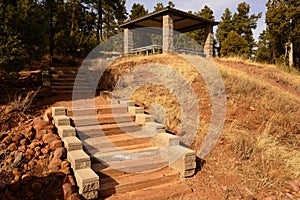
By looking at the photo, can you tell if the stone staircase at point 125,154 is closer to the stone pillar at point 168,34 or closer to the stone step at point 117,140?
the stone step at point 117,140

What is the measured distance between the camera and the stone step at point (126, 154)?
3844 millimetres

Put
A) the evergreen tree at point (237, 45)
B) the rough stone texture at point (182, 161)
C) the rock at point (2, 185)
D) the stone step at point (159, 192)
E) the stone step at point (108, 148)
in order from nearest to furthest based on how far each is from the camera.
→ the rock at point (2, 185) < the stone step at point (159, 192) < the rough stone texture at point (182, 161) < the stone step at point (108, 148) < the evergreen tree at point (237, 45)

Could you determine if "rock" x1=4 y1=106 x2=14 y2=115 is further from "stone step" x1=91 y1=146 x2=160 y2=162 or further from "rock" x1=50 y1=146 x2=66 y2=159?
"stone step" x1=91 y1=146 x2=160 y2=162

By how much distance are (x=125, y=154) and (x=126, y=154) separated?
0.02 m

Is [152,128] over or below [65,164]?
over

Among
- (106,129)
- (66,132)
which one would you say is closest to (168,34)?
(106,129)

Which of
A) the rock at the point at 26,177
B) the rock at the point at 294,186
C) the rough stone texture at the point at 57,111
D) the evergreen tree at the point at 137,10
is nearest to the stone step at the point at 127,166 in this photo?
the rock at the point at 26,177

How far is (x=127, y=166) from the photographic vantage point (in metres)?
3.72

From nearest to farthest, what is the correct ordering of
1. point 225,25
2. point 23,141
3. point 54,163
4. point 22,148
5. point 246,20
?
point 54,163 → point 22,148 → point 23,141 → point 225,25 → point 246,20

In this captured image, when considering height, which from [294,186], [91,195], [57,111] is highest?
[57,111]

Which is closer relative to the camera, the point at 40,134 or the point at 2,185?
the point at 2,185

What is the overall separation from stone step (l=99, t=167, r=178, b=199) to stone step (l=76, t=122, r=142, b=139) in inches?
46.5

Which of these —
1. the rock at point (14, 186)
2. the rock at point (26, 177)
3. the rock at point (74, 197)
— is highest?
the rock at point (26, 177)

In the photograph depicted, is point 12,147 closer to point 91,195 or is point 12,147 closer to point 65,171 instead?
point 65,171
